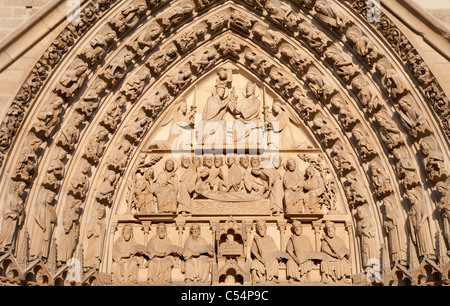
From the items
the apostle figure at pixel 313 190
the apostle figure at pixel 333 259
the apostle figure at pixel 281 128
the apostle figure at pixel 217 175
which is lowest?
the apostle figure at pixel 333 259

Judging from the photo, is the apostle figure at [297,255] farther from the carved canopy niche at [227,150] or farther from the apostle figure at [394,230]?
the apostle figure at [394,230]

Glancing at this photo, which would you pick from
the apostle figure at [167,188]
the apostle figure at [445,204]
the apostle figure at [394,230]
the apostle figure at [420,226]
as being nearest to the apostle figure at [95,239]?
the apostle figure at [167,188]

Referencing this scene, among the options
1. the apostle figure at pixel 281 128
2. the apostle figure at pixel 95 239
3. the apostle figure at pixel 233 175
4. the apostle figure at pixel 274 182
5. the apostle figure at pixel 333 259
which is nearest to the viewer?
the apostle figure at pixel 95 239

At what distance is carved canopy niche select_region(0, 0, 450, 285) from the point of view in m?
8.16

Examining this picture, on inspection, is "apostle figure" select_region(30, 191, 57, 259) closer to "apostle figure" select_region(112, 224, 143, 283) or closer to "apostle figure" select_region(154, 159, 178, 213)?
"apostle figure" select_region(112, 224, 143, 283)

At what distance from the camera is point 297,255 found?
875cm

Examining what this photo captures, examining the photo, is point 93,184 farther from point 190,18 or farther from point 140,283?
point 190,18

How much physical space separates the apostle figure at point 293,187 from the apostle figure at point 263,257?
0.47 meters

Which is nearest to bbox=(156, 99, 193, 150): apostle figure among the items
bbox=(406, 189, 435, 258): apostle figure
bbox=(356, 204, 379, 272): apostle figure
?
bbox=(356, 204, 379, 272): apostle figure

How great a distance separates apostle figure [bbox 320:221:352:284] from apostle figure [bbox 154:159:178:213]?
2.27 metres

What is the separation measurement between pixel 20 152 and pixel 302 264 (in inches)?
164

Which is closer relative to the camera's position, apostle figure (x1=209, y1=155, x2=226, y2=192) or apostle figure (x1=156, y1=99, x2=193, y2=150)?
apostle figure (x1=209, y1=155, x2=226, y2=192)

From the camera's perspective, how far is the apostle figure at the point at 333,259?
8617 millimetres

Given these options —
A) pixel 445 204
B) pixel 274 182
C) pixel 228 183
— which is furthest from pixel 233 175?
pixel 445 204
